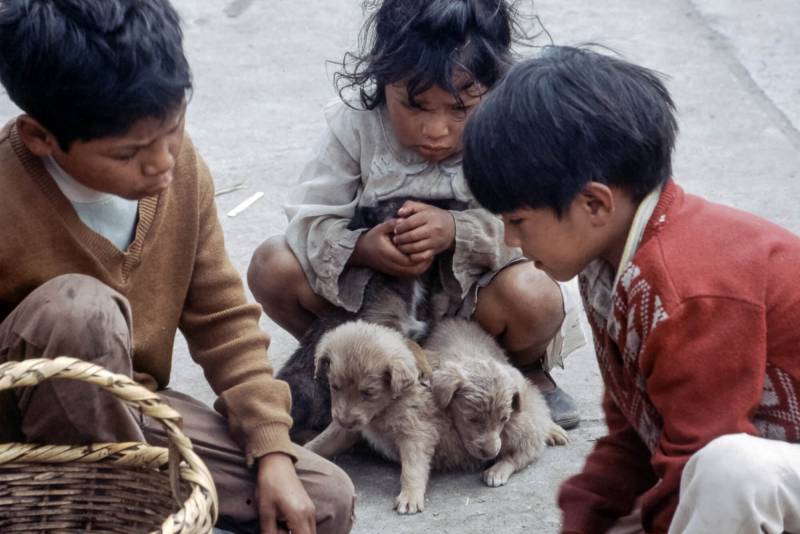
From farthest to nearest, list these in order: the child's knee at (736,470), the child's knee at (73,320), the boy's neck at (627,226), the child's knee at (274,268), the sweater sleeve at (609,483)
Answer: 1. the child's knee at (274,268)
2. the sweater sleeve at (609,483)
3. the child's knee at (73,320)
4. the boy's neck at (627,226)
5. the child's knee at (736,470)

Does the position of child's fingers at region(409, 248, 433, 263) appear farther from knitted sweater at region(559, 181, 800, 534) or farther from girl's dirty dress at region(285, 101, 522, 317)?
knitted sweater at region(559, 181, 800, 534)

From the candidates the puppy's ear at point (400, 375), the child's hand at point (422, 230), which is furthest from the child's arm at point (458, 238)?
the puppy's ear at point (400, 375)

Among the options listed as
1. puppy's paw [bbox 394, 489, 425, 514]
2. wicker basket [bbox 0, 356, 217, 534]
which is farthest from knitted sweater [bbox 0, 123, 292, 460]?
puppy's paw [bbox 394, 489, 425, 514]

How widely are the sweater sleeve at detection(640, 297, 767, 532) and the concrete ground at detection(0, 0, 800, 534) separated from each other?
89cm

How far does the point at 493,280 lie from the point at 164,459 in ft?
3.94

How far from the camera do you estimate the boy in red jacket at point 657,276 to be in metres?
1.88

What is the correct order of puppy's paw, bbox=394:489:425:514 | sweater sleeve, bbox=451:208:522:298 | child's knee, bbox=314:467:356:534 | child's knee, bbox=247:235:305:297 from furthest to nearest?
child's knee, bbox=247:235:305:297 → sweater sleeve, bbox=451:208:522:298 → puppy's paw, bbox=394:489:425:514 → child's knee, bbox=314:467:356:534

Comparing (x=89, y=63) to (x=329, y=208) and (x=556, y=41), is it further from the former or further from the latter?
(x=556, y=41)

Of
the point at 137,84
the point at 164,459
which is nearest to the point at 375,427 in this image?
the point at 164,459

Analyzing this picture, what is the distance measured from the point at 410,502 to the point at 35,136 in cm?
121

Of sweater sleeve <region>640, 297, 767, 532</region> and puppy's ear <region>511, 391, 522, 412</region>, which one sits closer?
sweater sleeve <region>640, 297, 767, 532</region>

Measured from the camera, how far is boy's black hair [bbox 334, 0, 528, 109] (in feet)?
9.66

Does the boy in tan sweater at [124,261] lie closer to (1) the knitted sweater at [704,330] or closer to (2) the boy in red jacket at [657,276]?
(2) the boy in red jacket at [657,276]

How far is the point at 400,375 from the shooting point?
2941mm
